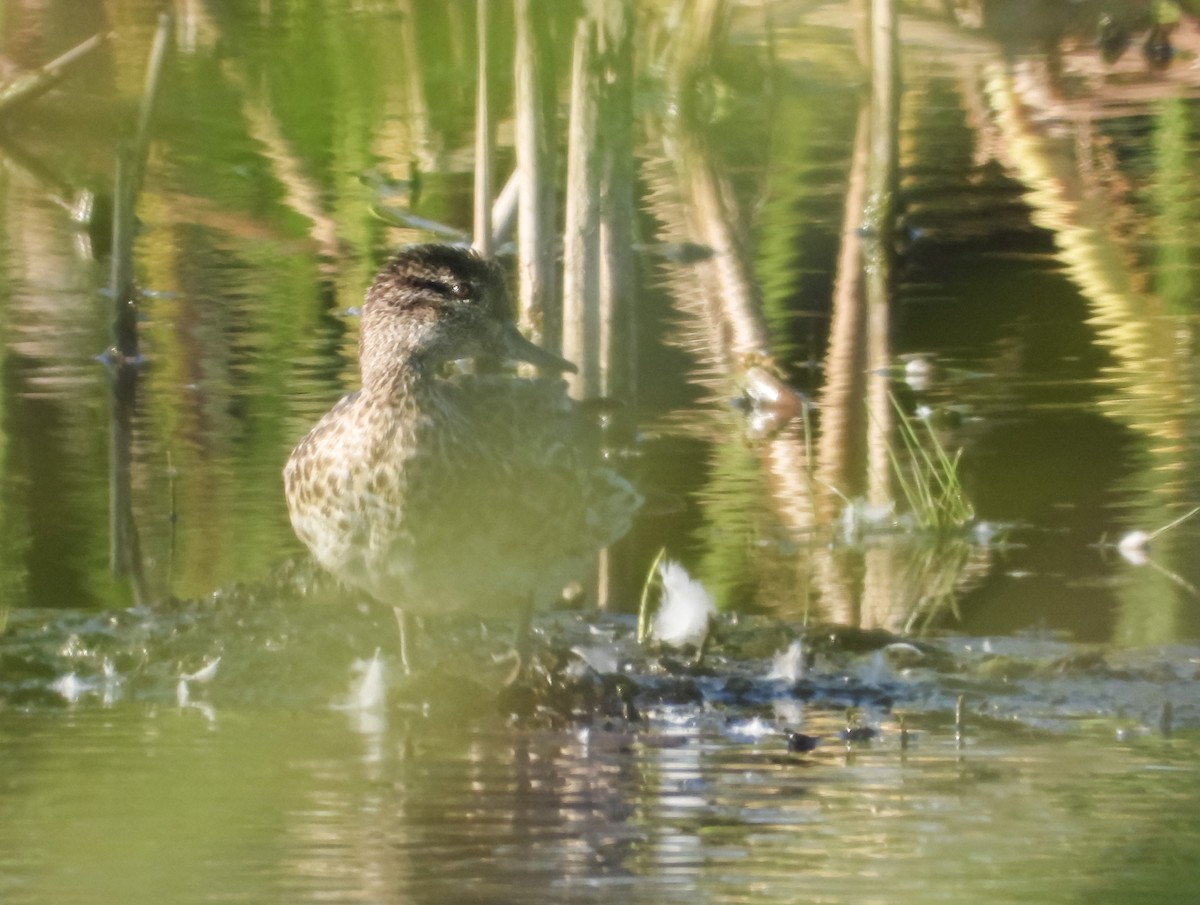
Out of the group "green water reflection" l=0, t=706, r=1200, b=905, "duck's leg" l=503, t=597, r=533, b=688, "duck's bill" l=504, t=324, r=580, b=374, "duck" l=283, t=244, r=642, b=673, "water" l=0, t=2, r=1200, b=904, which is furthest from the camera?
"duck's bill" l=504, t=324, r=580, b=374

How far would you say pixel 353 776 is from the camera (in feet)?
13.2

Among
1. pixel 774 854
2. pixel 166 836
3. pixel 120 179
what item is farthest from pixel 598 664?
pixel 120 179

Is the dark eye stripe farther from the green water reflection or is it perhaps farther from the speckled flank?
the green water reflection

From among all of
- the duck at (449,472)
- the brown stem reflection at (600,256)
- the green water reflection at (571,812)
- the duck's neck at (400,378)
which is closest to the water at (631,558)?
the green water reflection at (571,812)

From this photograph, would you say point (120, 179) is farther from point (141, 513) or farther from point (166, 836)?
point (166, 836)

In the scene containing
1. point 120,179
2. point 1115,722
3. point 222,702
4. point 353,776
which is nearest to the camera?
point 353,776

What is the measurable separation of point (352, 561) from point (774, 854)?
223 centimetres

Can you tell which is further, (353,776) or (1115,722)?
(1115,722)

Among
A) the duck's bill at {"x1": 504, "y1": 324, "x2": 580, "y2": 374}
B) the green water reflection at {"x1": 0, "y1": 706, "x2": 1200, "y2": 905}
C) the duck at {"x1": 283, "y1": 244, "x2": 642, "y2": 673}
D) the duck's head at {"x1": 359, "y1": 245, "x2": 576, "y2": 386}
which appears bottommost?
the green water reflection at {"x1": 0, "y1": 706, "x2": 1200, "y2": 905}

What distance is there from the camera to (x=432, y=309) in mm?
5820

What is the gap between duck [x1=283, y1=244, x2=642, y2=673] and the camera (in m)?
5.22

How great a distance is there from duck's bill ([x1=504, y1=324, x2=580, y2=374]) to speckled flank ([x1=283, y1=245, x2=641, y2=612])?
9cm

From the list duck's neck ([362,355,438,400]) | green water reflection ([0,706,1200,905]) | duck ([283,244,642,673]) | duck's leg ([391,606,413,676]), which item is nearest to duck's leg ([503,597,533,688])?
duck ([283,244,642,673])

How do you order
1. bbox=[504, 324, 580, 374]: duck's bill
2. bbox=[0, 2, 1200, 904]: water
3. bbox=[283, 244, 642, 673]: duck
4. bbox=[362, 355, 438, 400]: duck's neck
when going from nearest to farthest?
bbox=[0, 2, 1200, 904]: water
bbox=[283, 244, 642, 673]: duck
bbox=[362, 355, 438, 400]: duck's neck
bbox=[504, 324, 580, 374]: duck's bill
